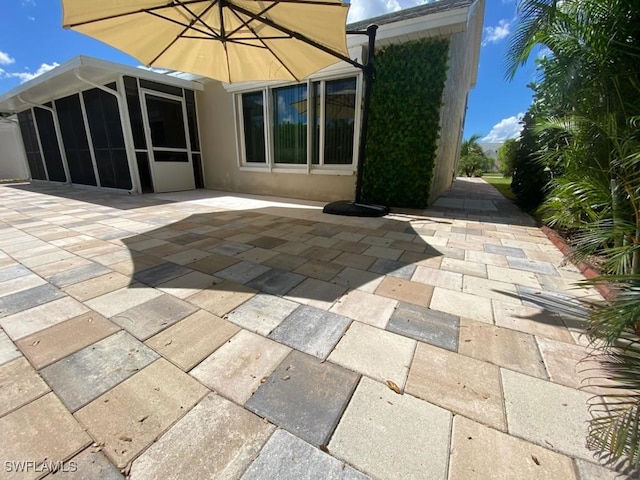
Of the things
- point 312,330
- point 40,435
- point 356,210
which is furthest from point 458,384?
point 356,210

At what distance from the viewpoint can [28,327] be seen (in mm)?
1692

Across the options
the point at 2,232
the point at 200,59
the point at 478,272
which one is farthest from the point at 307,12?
the point at 2,232

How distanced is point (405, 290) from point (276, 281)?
1.10 meters

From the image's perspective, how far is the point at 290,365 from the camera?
143 cm

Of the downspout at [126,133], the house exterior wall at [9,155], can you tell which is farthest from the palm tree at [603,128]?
the house exterior wall at [9,155]

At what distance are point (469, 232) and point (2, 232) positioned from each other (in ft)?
21.8

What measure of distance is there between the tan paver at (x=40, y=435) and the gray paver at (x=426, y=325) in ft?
5.15

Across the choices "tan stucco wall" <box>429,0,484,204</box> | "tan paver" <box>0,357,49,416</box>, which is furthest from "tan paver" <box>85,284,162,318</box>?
"tan stucco wall" <box>429,0,484,204</box>

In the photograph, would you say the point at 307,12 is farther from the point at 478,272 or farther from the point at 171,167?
the point at 171,167

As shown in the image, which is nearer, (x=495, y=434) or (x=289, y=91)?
(x=495, y=434)

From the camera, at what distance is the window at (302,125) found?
19.9 ft

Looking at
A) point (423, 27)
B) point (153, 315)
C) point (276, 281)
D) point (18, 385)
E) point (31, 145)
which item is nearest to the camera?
point (18, 385)

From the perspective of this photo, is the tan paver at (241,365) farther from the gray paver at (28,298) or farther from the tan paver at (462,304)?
the gray paver at (28,298)

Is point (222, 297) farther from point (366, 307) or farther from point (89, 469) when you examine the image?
point (89, 469)
